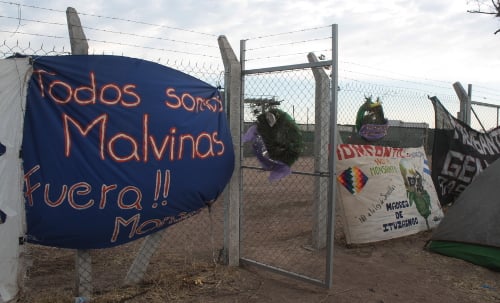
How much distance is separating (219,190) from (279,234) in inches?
93.7

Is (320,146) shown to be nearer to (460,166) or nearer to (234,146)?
(234,146)

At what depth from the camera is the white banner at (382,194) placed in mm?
5746

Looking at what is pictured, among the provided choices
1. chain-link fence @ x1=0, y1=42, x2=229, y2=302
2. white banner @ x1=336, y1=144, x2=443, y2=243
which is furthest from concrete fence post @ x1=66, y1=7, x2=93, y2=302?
white banner @ x1=336, y1=144, x2=443, y2=243

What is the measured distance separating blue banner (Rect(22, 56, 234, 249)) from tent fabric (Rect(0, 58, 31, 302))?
6 cm

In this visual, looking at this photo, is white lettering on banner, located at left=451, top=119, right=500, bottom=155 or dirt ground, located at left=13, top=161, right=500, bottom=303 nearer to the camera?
dirt ground, located at left=13, top=161, right=500, bottom=303

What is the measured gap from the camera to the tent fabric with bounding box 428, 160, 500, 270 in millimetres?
4988

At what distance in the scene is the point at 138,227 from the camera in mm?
3676

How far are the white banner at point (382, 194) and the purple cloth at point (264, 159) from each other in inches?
63.7

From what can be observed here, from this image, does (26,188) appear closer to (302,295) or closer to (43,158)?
(43,158)

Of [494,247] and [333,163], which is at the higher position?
[333,163]

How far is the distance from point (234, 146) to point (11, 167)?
2176 millimetres

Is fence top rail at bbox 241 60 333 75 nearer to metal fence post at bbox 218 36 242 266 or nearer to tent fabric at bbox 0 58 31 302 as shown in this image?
metal fence post at bbox 218 36 242 266

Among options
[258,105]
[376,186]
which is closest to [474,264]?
[376,186]

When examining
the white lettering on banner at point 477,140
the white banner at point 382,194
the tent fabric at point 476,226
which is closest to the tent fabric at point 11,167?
the white banner at point 382,194
